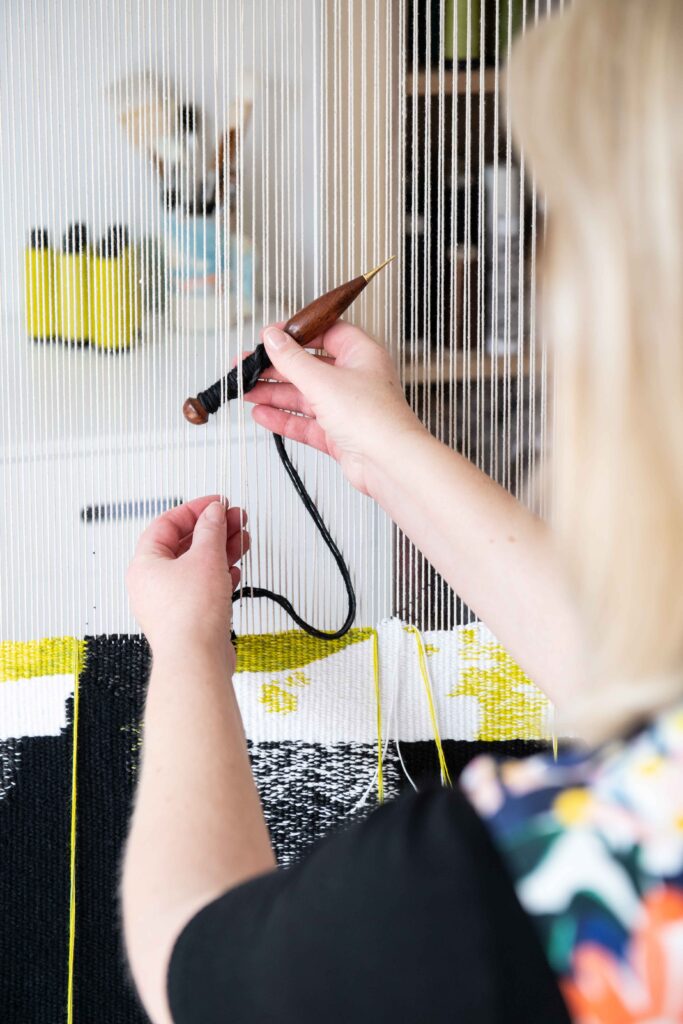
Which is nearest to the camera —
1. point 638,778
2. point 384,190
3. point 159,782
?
point 638,778

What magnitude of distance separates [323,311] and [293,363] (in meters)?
0.06

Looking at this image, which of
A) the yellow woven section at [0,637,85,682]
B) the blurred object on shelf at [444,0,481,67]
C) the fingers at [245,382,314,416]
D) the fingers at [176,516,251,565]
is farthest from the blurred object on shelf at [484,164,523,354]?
the yellow woven section at [0,637,85,682]

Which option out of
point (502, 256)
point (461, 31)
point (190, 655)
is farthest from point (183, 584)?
point (461, 31)

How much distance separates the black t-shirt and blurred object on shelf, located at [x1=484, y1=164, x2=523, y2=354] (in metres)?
0.62

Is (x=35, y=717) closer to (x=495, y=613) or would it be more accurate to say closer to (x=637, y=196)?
(x=495, y=613)

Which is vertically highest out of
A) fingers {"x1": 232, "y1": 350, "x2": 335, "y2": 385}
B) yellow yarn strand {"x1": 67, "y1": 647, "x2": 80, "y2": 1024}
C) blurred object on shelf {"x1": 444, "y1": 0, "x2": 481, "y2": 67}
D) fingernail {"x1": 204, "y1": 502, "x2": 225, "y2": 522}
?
blurred object on shelf {"x1": 444, "y1": 0, "x2": 481, "y2": 67}

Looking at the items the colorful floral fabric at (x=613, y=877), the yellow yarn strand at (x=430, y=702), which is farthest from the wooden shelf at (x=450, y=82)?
the colorful floral fabric at (x=613, y=877)

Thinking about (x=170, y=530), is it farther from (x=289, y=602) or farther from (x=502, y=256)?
(x=502, y=256)

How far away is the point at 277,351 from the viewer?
87 cm

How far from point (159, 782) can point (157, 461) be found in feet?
1.46

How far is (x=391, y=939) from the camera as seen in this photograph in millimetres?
463

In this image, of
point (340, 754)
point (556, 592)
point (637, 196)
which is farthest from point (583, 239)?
point (340, 754)

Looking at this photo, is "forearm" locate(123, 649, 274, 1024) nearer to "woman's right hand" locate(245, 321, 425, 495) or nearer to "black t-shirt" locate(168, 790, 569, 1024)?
"black t-shirt" locate(168, 790, 569, 1024)

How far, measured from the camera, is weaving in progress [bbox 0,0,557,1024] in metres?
0.91
